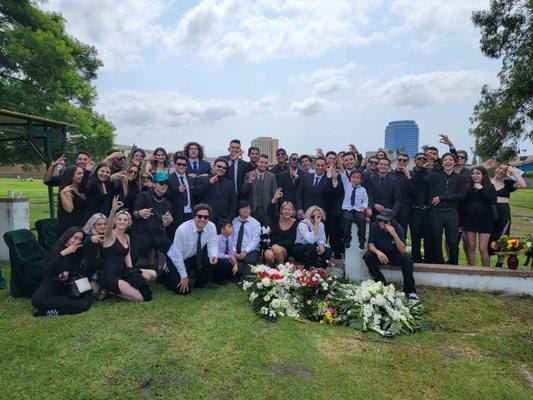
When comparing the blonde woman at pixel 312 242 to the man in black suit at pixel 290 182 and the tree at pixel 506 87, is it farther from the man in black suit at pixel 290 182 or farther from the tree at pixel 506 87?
the tree at pixel 506 87

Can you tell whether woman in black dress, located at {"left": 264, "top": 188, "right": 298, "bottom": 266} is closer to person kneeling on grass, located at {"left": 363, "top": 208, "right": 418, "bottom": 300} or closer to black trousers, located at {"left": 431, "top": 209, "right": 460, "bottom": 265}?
person kneeling on grass, located at {"left": 363, "top": 208, "right": 418, "bottom": 300}

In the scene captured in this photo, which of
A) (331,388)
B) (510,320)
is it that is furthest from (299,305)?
(510,320)

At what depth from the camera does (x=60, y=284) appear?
514 cm

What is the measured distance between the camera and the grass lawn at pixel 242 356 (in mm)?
3496

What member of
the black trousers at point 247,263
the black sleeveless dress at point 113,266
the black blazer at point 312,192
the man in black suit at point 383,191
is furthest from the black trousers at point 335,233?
the black sleeveless dress at point 113,266

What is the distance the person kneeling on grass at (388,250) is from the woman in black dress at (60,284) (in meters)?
4.25

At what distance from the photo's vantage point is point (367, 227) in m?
6.37

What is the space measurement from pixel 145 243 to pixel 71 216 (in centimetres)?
121

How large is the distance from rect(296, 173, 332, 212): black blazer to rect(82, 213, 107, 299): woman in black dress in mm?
3383

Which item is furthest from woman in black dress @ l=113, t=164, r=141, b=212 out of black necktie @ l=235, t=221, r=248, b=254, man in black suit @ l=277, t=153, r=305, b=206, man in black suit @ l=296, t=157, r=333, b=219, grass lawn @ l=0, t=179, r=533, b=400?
man in black suit @ l=296, t=157, r=333, b=219

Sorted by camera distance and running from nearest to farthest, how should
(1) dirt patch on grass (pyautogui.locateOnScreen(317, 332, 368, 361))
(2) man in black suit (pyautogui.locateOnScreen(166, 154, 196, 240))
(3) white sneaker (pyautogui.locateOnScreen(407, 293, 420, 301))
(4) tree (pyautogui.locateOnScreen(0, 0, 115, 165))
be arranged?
(1) dirt patch on grass (pyautogui.locateOnScreen(317, 332, 368, 361)) < (3) white sneaker (pyautogui.locateOnScreen(407, 293, 420, 301)) < (2) man in black suit (pyautogui.locateOnScreen(166, 154, 196, 240)) < (4) tree (pyautogui.locateOnScreen(0, 0, 115, 165))

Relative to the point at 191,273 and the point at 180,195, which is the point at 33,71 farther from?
the point at 191,273

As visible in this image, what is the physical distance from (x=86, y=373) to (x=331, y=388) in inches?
90.7

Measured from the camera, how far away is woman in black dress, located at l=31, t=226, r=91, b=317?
500cm
